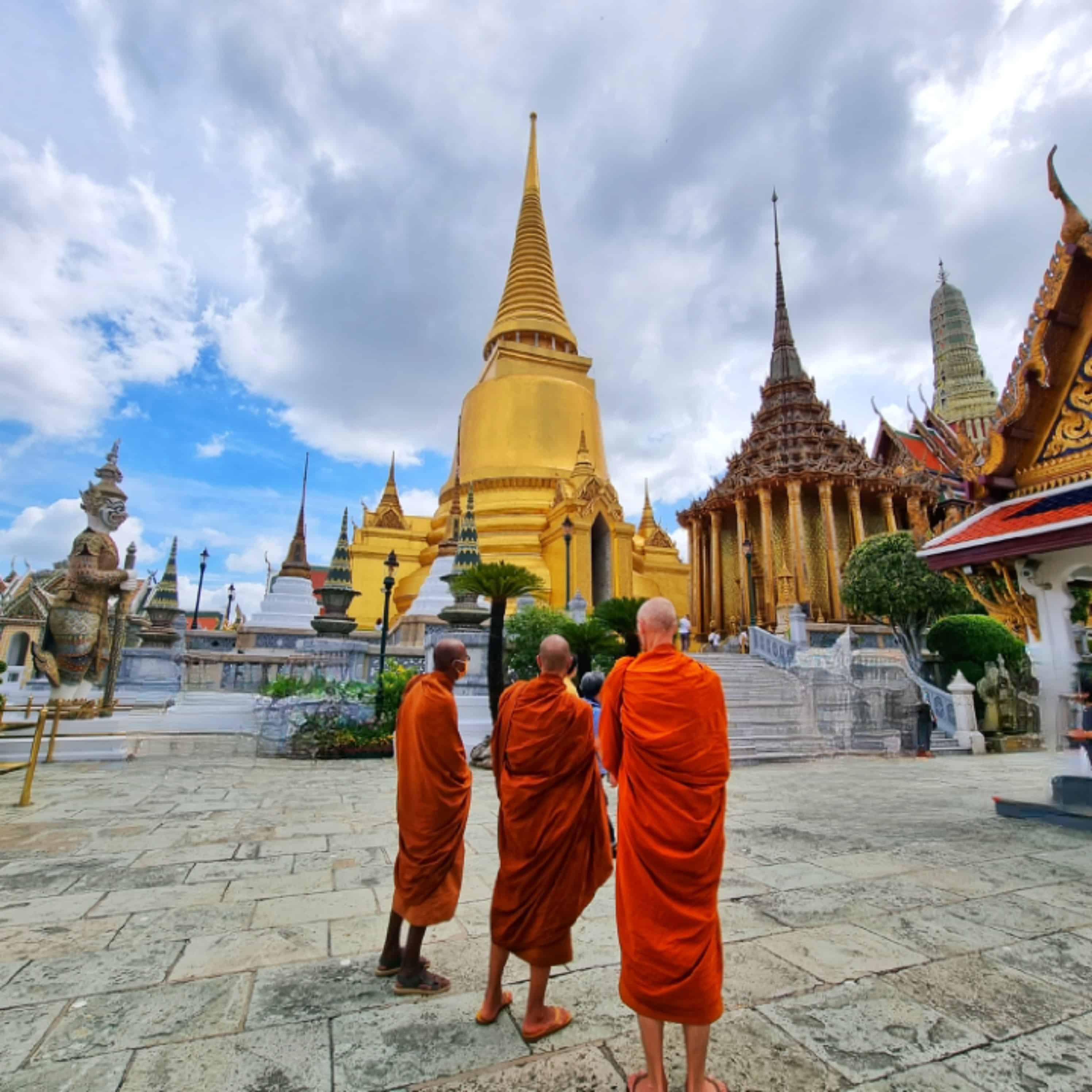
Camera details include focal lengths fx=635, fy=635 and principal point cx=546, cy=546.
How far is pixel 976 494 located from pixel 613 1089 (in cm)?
601

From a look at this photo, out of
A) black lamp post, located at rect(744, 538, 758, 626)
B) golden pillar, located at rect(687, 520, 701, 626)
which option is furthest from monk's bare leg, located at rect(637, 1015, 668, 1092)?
golden pillar, located at rect(687, 520, 701, 626)

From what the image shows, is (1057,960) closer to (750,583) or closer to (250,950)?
(250,950)

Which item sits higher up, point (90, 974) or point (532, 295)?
point (532, 295)

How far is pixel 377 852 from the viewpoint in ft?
14.8

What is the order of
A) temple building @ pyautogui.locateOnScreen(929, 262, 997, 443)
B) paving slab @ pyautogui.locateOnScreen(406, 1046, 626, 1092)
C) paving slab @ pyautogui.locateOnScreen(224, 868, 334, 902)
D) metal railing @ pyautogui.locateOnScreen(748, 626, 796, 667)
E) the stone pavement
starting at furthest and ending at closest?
temple building @ pyautogui.locateOnScreen(929, 262, 997, 443), metal railing @ pyautogui.locateOnScreen(748, 626, 796, 667), paving slab @ pyautogui.locateOnScreen(224, 868, 334, 902), the stone pavement, paving slab @ pyautogui.locateOnScreen(406, 1046, 626, 1092)

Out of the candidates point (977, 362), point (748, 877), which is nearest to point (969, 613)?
point (748, 877)

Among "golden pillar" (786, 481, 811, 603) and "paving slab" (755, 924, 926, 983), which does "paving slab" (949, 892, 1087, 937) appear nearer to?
"paving slab" (755, 924, 926, 983)

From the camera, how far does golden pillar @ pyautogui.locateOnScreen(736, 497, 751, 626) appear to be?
2409 centimetres

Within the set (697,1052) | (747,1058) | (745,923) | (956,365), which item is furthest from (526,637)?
(956,365)

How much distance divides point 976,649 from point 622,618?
931cm

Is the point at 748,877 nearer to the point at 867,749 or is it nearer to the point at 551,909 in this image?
the point at 551,909

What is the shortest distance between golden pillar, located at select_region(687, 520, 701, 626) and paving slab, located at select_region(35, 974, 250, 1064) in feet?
82.1

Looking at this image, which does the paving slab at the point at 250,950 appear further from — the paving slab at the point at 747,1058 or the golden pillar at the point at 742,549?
the golden pillar at the point at 742,549

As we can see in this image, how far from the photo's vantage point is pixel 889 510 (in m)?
24.5
